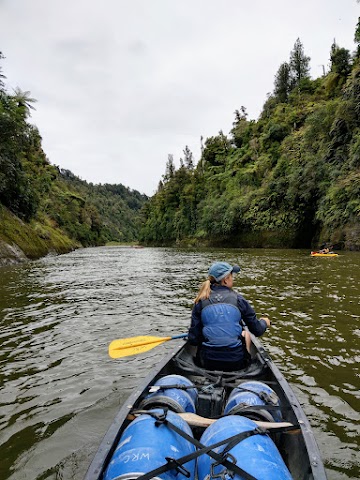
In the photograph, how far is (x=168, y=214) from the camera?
71.9 metres

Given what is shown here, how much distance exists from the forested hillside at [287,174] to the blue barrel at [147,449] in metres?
24.5

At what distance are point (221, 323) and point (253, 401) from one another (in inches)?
42.3

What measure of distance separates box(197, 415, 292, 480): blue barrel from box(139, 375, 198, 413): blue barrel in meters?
0.52

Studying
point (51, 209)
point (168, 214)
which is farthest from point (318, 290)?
point (168, 214)

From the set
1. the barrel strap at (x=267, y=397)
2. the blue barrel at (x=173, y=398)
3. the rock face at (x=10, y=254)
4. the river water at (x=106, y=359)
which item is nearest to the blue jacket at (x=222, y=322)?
the blue barrel at (x=173, y=398)

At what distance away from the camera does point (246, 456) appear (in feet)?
6.84

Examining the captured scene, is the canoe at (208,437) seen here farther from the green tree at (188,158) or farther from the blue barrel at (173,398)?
the green tree at (188,158)

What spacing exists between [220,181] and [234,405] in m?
54.3

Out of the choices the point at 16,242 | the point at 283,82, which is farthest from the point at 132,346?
the point at 283,82

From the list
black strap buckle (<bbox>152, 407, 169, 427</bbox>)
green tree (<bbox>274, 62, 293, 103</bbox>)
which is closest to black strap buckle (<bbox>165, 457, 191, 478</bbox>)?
black strap buckle (<bbox>152, 407, 169, 427</bbox>)

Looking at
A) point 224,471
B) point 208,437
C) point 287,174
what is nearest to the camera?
point 224,471

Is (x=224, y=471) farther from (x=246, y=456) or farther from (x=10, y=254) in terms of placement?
(x=10, y=254)

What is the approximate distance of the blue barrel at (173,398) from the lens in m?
2.95

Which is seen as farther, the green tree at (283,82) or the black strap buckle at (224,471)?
the green tree at (283,82)
